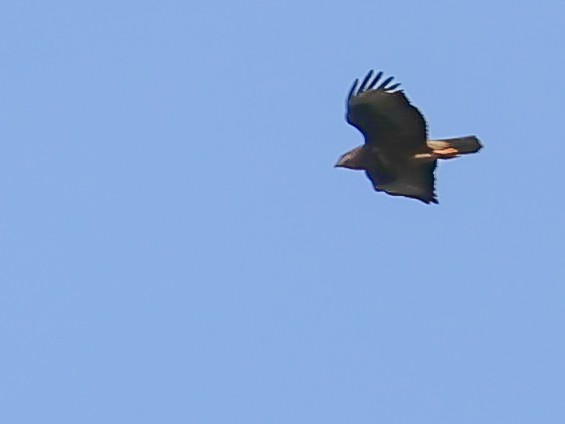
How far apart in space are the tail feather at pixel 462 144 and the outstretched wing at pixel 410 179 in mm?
316

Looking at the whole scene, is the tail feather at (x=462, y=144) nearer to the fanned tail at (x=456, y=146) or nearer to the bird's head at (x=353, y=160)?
the fanned tail at (x=456, y=146)

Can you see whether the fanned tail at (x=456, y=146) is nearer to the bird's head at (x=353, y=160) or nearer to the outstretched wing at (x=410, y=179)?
the outstretched wing at (x=410, y=179)

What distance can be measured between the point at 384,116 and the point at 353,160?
0.97 meters

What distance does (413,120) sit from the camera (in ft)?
82.5

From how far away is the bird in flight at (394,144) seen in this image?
2495 centimetres

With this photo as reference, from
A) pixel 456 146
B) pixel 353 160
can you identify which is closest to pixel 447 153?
pixel 456 146

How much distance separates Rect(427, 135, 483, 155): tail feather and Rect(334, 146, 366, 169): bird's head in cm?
95

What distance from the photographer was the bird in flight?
982 inches

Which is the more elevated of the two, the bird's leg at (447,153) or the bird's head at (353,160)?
the bird's head at (353,160)

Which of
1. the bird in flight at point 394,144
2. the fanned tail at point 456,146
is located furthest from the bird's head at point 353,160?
the fanned tail at point 456,146

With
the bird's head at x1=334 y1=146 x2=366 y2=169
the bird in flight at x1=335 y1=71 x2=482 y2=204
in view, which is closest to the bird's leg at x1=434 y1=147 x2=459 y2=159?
the bird in flight at x1=335 y1=71 x2=482 y2=204

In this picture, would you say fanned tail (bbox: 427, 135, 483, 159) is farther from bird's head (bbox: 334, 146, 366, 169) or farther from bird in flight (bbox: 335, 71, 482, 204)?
bird's head (bbox: 334, 146, 366, 169)

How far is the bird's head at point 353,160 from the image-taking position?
25844 millimetres

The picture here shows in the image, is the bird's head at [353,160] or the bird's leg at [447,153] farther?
the bird's head at [353,160]
